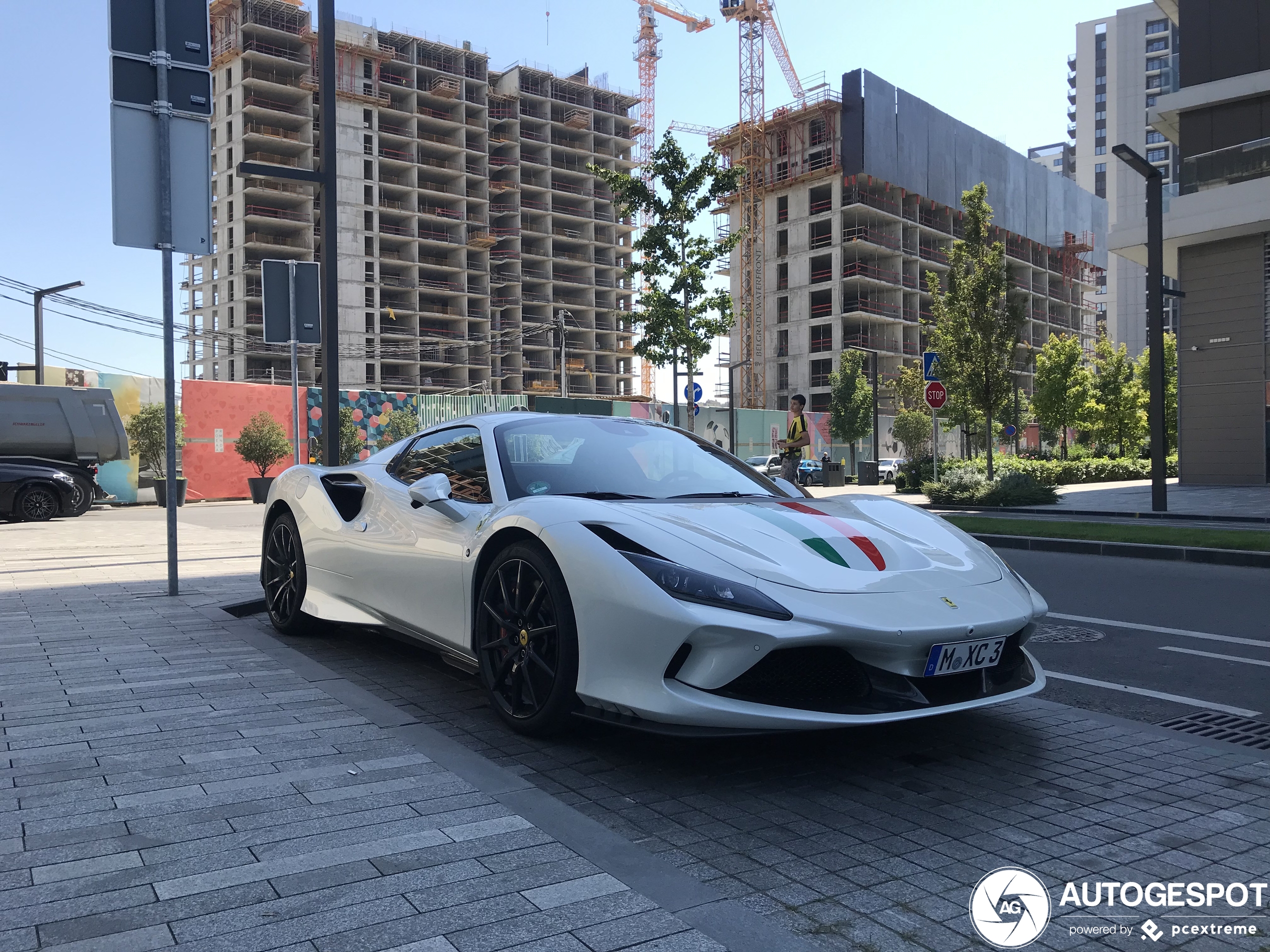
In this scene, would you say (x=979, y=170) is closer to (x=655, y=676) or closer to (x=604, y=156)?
(x=604, y=156)

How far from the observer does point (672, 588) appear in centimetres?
319

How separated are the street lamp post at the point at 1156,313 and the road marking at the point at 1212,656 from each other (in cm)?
962

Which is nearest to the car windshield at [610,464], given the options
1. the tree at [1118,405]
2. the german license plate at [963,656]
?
the german license plate at [963,656]

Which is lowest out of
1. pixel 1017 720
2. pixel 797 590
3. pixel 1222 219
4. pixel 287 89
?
pixel 1017 720

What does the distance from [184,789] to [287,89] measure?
277 ft

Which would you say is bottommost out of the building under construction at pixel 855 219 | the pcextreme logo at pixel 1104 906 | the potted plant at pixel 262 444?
the pcextreme logo at pixel 1104 906

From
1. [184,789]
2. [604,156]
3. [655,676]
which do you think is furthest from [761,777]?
[604,156]

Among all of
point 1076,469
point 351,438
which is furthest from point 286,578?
point 1076,469

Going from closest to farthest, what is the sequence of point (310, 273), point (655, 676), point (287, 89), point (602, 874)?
point (602, 874) → point (655, 676) → point (310, 273) → point (287, 89)

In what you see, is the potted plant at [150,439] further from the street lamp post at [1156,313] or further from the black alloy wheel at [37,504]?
the street lamp post at [1156,313]

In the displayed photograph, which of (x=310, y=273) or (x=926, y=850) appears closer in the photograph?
(x=926, y=850)

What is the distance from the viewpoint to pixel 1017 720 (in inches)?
159

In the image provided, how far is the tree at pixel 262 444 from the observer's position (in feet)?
84.3

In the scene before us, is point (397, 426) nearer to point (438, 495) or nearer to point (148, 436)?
point (148, 436)
